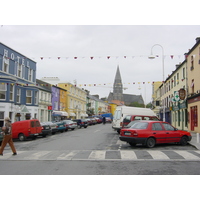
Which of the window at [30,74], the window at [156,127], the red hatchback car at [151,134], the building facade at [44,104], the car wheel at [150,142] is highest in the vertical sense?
the window at [30,74]

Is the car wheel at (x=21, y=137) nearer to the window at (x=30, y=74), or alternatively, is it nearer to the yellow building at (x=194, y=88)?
the window at (x=30, y=74)

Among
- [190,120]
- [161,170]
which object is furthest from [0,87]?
[161,170]

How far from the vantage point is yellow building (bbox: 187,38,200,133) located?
79.9 feet

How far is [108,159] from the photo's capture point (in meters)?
9.79

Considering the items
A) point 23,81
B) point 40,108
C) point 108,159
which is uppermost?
point 23,81

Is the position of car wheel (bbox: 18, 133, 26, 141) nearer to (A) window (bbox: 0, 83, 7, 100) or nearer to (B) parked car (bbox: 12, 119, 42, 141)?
(B) parked car (bbox: 12, 119, 42, 141)

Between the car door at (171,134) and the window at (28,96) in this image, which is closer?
the car door at (171,134)

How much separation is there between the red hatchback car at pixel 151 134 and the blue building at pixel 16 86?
1462cm

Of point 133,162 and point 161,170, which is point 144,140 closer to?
point 133,162

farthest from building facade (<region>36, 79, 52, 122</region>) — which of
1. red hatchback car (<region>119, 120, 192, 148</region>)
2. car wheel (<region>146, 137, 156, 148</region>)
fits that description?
car wheel (<region>146, 137, 156, 148</region>)

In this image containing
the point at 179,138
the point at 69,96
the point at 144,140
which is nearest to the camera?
the point at 144,140

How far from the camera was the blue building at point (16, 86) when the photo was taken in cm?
2684

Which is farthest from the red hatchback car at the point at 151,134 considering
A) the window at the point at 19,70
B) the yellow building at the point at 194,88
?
the window at the point at 19,70

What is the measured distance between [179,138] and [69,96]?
1711 inches
